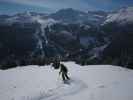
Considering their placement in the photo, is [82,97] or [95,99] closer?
[95,99]

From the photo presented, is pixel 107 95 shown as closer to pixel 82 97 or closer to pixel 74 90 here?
pixel 82 97

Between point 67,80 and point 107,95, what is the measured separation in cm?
853

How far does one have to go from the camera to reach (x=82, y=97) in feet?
45.7

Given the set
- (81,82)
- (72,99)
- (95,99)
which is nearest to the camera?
(95,99)

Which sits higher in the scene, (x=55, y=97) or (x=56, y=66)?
(x=55, y=97)

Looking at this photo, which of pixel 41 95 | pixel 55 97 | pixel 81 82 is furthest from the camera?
pixel 81 82

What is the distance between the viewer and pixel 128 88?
48.2 ft

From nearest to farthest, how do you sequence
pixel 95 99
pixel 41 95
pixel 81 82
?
pixel 95 99 < pixel 41 95 < pixel 81 82

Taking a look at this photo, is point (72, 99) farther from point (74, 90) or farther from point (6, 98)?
point (6, 98)

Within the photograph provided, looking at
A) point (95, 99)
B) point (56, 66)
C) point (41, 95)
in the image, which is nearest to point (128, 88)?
point (95, 99)

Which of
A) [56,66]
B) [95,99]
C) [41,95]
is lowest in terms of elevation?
[56,66]

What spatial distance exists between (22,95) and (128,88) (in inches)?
411

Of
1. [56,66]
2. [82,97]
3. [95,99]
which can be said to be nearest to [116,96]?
[95,99]

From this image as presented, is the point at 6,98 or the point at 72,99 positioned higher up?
the point at 72,99
